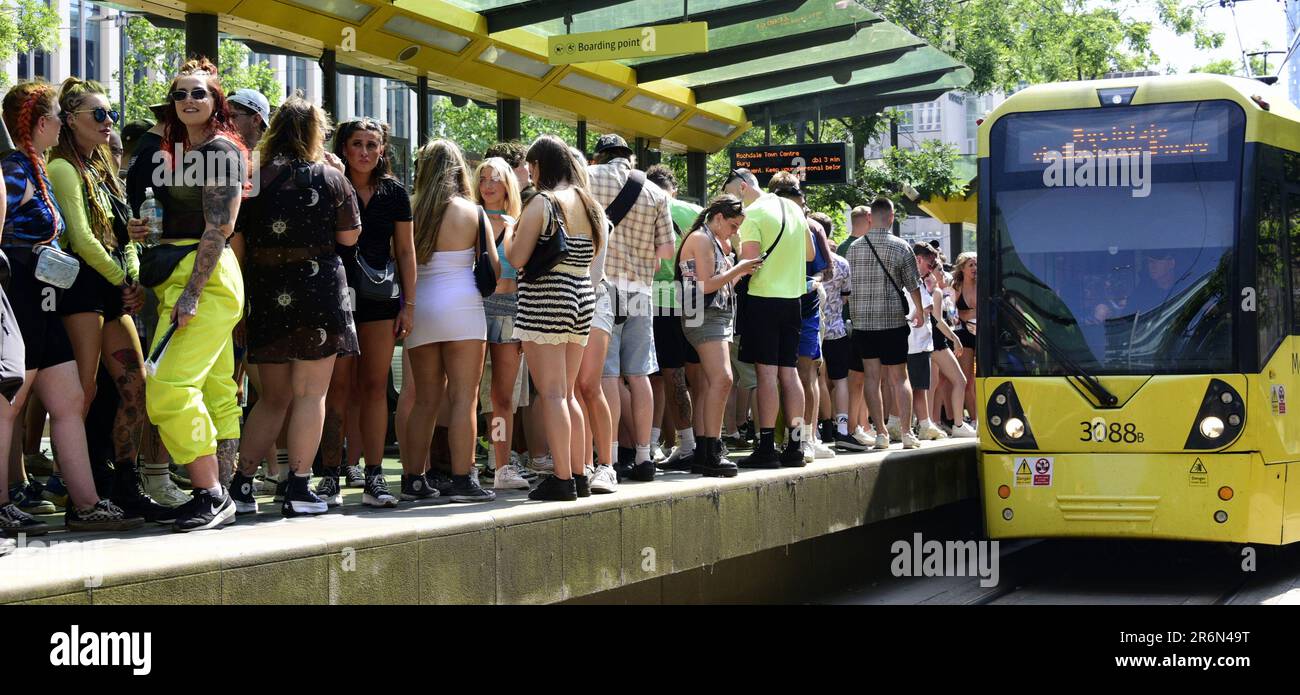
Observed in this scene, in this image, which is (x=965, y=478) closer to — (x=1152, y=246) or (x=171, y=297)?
(x=1152, y=246)

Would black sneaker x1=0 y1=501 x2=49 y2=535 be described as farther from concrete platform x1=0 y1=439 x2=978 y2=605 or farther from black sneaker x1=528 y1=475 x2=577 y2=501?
black sneaker x1=528 y1=475 x2=577 y2=501

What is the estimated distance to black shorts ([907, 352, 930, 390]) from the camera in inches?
543

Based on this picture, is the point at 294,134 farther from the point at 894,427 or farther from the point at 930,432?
the point at 930,432

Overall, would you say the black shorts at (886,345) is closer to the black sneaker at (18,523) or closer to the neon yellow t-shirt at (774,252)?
the neon yellow t-shirt at (774,252)

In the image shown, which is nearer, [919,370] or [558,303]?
[558,303]

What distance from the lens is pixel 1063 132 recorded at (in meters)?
10.6

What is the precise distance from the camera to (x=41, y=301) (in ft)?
22.0

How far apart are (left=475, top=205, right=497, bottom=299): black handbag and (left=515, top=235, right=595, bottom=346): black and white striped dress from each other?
→ 28 centimetres

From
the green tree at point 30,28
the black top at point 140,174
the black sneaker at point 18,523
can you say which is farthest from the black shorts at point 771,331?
the green tree at point 30,28

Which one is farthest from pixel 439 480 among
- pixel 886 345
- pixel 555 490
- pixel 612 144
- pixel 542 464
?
pixel 886 345

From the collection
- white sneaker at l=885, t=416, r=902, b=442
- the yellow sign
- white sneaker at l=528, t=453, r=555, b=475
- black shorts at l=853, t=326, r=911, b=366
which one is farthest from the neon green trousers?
the yellow sign

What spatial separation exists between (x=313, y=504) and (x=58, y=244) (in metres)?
A: 1.57

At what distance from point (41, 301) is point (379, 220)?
1.78 metres
